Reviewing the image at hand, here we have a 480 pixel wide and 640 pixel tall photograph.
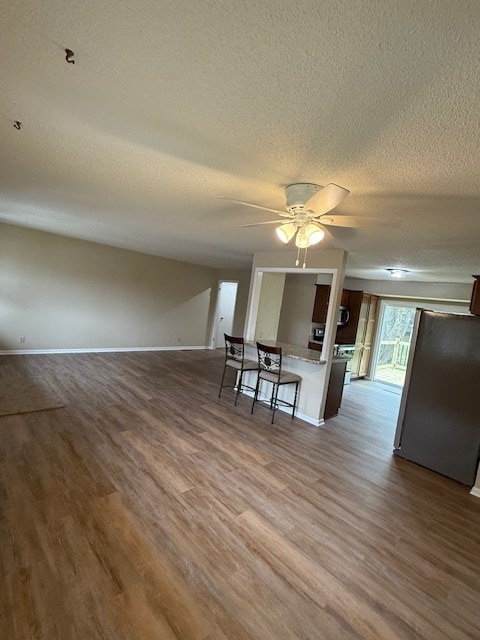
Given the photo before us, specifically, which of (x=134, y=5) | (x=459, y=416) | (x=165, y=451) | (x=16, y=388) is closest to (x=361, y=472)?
(x=459, y=416)

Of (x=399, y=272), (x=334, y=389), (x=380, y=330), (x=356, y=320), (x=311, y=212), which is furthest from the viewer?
(x=380, y=330)

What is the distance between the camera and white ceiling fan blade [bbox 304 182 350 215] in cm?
160

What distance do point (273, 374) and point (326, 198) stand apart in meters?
2.91

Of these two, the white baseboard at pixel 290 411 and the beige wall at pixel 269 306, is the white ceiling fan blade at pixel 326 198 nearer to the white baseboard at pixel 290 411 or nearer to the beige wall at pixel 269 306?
the white baseboard at pixel 290 411

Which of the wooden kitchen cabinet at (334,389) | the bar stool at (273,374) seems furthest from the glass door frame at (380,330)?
the bar stool at (273,374)

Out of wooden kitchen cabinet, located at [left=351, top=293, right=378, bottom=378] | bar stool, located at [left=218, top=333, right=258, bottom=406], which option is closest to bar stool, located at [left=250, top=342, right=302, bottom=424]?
bar stool, located at [left=218, top=333, right=258, bottom=406]

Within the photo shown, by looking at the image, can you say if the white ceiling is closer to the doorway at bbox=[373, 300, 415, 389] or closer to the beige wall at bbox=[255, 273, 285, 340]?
the beige wall at bbox=[255, 273, 285, 340]

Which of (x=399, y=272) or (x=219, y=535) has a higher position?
(x=399, y=272)

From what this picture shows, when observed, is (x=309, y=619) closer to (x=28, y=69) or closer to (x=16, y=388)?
(x=28, y=69)

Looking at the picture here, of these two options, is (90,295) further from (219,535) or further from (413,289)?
(413,289)

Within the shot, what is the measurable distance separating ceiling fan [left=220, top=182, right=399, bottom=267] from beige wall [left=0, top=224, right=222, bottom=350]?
5382 mm

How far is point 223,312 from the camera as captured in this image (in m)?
9.43

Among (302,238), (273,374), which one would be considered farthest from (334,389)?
(302,238)

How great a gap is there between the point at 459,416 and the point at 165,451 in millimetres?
3078
